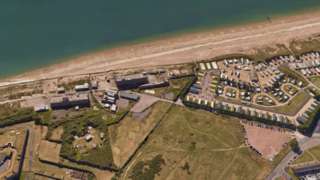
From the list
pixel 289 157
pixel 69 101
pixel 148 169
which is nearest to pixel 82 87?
pixel 69 101

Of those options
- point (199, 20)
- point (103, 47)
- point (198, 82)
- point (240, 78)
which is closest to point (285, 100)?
point (240, 78)

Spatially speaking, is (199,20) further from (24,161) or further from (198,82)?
(24,161)

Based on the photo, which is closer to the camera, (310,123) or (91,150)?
(91,150)

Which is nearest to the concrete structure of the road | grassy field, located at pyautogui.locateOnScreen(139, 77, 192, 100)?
the road

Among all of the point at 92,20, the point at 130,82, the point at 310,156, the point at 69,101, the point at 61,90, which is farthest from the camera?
the point at 92,20

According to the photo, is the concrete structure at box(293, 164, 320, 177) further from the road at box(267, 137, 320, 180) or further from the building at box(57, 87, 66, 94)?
the building at box(57, 87, 66, 94)

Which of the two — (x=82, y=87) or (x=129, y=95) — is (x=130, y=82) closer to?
(x=129, y=95)

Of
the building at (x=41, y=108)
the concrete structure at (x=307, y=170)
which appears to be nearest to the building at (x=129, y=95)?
the building at (x=41, y=108)
